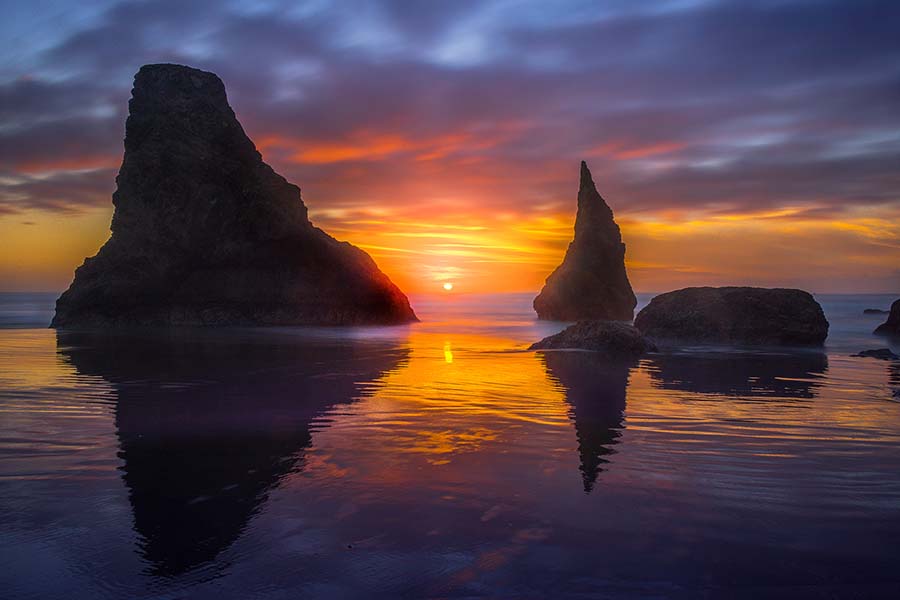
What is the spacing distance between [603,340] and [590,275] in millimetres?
52597

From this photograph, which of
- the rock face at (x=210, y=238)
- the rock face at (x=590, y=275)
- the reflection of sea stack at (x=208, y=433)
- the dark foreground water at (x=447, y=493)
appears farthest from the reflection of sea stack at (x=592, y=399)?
the rock face at (x=590, y=275)

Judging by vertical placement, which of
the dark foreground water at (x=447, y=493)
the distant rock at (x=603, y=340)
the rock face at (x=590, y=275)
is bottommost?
the dark foreground water at (x=447, y=493)

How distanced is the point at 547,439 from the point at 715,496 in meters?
2.60

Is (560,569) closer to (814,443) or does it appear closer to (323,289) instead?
(814,443)

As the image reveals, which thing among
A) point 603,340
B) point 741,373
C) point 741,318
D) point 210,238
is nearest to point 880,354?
point 741,318

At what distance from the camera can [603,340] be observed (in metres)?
21.5

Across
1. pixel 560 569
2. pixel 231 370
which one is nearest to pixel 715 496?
pixel 560 569

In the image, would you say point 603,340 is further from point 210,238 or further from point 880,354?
point 210,238

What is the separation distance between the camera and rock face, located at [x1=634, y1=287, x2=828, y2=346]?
26478 mm

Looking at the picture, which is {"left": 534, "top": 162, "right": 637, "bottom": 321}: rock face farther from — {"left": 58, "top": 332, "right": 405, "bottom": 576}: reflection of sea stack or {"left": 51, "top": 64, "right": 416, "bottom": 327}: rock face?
{"left": 58, "top": 332, "right": 405, "bottom": 576}: reflection of sea stack

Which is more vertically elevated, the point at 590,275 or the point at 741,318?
the point at 590,275

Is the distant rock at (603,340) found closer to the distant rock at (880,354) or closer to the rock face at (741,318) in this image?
the distant rock at (880,354)

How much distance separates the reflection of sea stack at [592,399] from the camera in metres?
7.04

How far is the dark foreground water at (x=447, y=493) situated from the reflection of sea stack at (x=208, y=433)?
0.12 feet
